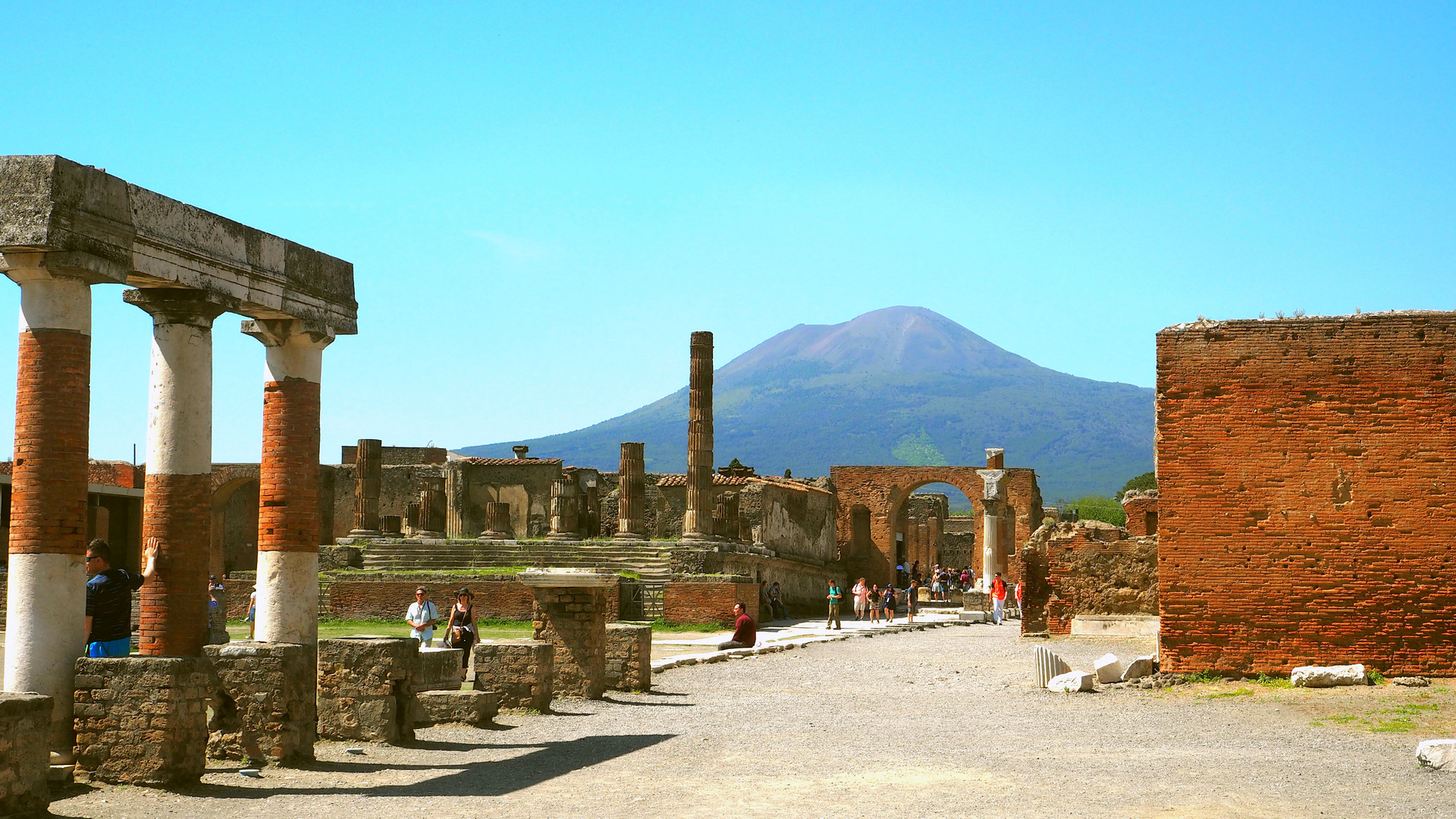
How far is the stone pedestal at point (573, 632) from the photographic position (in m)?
14.8

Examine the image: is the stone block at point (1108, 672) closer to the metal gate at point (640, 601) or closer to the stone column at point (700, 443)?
the metal gate at point (640, 601)

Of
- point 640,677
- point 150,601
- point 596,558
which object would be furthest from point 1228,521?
point 596,558

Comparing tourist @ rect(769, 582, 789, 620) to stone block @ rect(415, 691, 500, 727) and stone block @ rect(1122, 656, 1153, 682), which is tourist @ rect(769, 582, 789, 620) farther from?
stone block @ rect(415, 691, 500, 727)

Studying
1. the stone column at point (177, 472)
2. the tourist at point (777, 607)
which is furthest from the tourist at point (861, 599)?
the stone column at point (177, 472)

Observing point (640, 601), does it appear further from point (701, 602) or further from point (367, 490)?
point (367, 490)

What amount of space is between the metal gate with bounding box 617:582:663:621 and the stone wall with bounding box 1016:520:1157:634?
Answer: 878 centimetres

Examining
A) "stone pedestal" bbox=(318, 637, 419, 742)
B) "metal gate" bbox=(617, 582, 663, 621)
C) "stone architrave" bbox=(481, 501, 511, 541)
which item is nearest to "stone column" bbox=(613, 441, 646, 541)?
"stone architrave" bbox=(481, 501, 511, 541)

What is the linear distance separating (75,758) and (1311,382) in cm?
1213

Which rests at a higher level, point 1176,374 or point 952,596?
point 1176,374

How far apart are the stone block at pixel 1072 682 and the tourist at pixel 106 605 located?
9472 millimetres

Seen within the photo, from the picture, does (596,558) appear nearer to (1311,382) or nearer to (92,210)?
(1311,382)

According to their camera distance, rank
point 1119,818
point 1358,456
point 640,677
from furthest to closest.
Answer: point 640,677
point 1358,456
point 1119,818

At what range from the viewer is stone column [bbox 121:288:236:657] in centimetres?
1029

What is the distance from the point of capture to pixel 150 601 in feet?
33.7
